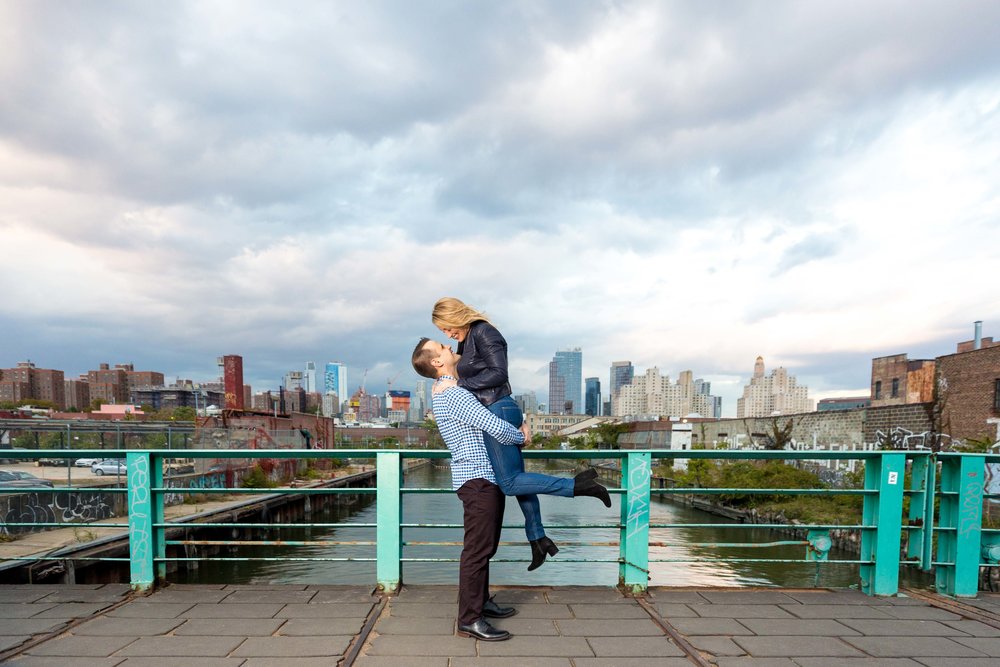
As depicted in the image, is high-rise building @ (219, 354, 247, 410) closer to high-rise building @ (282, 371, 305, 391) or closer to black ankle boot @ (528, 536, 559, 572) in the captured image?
black ankle boot @ (528, 536, 559, 572)

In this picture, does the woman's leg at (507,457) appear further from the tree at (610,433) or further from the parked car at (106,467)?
the tree at (610,433)

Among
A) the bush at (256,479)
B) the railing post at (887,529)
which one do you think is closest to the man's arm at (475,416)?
the railing post at (887,529)

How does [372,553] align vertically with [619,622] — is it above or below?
below

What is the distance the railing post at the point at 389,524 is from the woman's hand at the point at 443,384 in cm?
82

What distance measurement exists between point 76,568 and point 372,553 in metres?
7.75

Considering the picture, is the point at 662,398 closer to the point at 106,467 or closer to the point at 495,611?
the point at 106,467

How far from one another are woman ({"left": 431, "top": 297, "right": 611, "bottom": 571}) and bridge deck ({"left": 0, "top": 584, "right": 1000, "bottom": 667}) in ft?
1.83

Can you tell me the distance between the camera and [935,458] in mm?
3605

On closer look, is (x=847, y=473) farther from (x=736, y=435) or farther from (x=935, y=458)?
(x=935, y=458)

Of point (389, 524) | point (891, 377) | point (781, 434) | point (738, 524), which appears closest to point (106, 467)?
point (389, 524)

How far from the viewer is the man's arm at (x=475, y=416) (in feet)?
9.25

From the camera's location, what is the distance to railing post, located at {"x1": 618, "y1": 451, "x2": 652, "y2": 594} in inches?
139

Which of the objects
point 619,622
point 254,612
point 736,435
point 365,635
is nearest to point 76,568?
point 254,612

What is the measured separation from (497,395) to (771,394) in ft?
626
